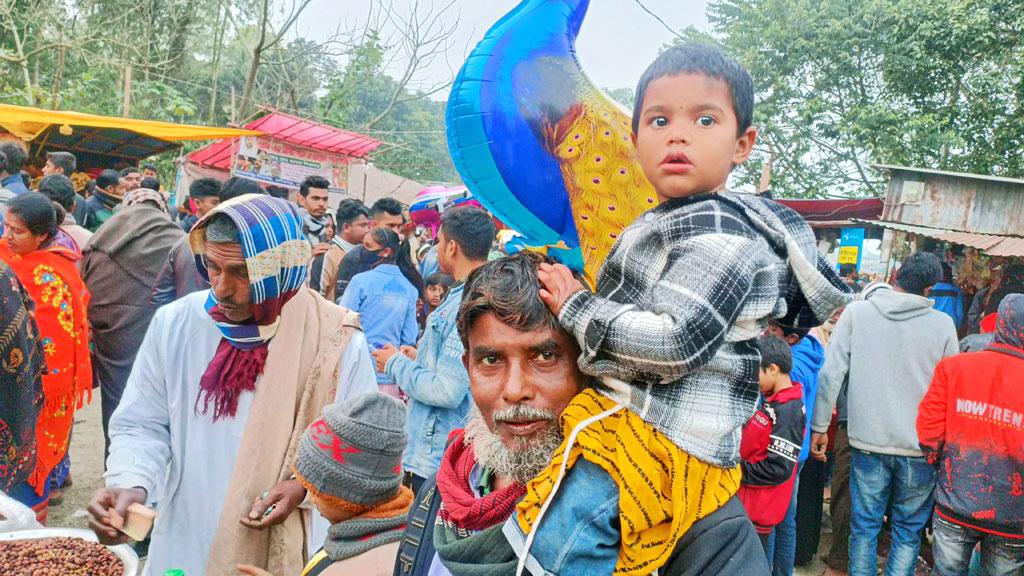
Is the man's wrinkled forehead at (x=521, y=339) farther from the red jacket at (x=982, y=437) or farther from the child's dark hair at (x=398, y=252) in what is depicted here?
the child's dark hair at (x=398, y=252)

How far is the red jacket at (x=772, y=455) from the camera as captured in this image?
13.0ft

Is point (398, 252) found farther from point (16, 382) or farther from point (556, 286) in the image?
point (556, 286)

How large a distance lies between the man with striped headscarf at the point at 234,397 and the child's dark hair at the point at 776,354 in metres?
2.56

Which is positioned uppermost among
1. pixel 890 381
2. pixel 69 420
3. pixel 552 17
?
pixel 552 17

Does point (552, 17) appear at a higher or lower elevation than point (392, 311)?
higher

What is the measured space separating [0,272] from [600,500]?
2.91m

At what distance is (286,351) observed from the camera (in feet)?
8.09

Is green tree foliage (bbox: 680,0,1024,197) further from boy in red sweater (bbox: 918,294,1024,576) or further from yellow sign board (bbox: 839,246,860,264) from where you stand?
boy in red sweater (bbox: 918,294,1024,576)

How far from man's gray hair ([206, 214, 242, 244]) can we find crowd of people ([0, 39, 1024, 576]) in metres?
0.01

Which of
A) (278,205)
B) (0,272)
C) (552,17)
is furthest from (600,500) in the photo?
(0,272)

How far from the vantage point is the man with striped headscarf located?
236 centimetres

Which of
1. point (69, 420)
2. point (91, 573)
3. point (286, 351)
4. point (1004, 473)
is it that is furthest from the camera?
point (69, 420)

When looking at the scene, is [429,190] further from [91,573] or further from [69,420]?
[91,573]

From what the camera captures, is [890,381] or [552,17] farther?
[890,381]
